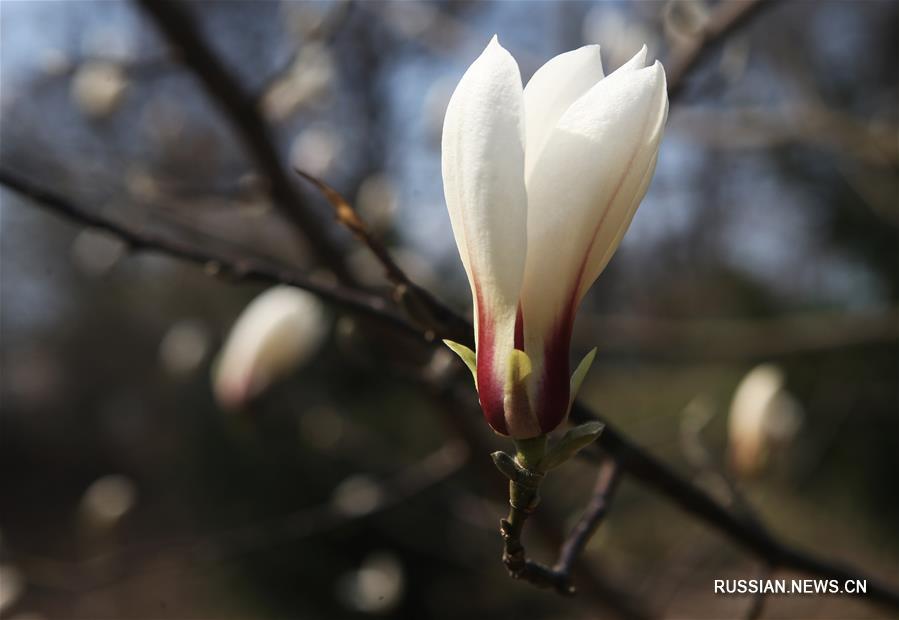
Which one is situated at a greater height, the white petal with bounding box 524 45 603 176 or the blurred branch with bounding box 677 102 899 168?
the white petal with bounding box 524 45 603 176

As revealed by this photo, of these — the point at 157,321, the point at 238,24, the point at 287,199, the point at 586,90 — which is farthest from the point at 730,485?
the point at 157,321

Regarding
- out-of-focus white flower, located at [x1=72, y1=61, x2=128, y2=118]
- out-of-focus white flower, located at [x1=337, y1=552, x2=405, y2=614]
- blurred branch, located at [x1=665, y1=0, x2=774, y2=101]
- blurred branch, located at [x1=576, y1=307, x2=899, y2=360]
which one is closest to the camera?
blurred branch, located at [x1=665, y1=0, x2=774, y2=101]

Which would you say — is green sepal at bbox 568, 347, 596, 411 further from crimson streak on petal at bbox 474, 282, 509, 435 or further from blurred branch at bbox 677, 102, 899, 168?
blurred branch at bbox 677, 102, 899, 168

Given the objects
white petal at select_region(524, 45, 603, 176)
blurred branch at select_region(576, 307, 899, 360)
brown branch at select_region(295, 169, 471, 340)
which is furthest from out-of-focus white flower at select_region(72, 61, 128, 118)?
white petal at select_region(524, 45, 603, 176)

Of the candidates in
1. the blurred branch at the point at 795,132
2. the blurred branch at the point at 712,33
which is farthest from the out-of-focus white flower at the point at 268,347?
the blurred branch at the point at 795,132

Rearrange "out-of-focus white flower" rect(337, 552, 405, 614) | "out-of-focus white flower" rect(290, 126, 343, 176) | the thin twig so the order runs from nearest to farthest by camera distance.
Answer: the thin twig → "out-of-focus white flower" rect(290, 126, 343, 176) → "out-of-focus white flower" rect(337, 552, 405, 614)
